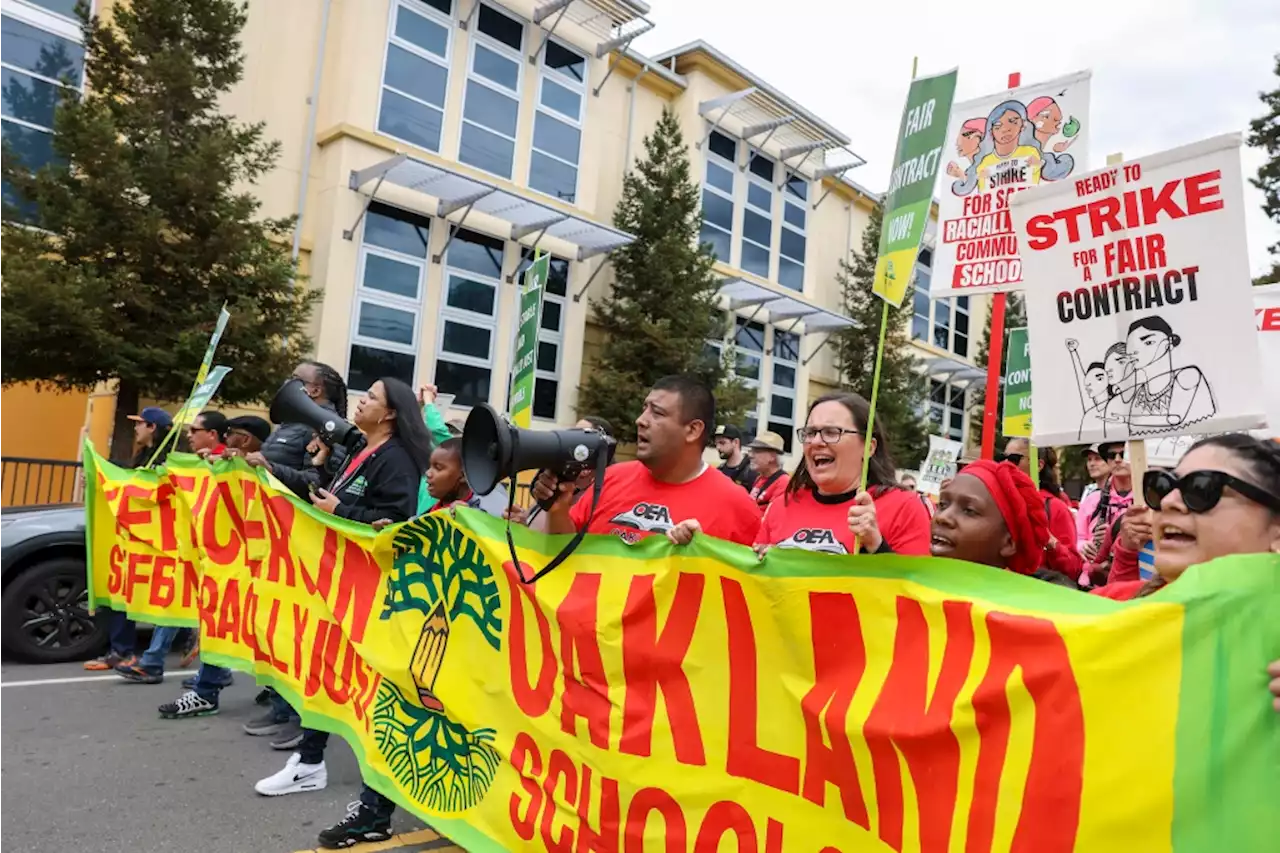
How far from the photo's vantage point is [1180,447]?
5340 millimetres

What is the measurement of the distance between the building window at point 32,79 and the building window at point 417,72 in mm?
4288

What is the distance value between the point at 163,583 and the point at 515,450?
3.71m

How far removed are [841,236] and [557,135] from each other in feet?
34.3

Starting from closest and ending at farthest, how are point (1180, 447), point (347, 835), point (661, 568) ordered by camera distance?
point (661, 568), point (347, 835), point (1180, 447)

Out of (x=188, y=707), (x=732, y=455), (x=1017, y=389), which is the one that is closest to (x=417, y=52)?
(x=732, y=455)

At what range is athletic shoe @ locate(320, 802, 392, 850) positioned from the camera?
11.0ft

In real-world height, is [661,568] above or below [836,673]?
above

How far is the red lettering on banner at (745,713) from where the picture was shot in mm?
2272

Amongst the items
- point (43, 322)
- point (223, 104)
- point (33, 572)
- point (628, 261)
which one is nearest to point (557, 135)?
point (628, 261)

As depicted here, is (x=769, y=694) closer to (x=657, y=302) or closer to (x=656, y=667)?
(x=656, y=667)

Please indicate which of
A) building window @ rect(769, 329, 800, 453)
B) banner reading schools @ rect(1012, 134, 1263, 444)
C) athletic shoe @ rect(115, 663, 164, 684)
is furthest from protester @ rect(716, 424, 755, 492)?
building window @ rect(769, 329, 800, 453)

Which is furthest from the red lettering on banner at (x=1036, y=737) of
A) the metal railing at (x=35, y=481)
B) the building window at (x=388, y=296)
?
the building window at (x=388, y=296)

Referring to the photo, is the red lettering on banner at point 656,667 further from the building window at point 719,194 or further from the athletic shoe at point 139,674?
the building window at point 719,194

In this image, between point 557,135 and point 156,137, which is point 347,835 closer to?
point 156,137
